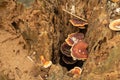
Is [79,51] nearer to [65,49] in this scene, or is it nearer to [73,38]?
[73,38]

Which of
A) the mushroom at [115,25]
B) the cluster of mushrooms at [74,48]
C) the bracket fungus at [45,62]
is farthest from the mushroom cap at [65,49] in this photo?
the mushroom at [115,25]

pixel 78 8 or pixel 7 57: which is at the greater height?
pixel 78 8

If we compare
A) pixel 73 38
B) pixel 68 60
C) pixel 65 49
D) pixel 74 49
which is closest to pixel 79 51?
pixel 74 49

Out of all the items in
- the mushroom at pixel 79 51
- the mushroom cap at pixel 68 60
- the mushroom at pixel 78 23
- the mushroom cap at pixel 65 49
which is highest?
the mushroom at pixel 78 23

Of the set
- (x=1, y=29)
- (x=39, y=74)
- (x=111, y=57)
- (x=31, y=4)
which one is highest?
(x=31, y=4)

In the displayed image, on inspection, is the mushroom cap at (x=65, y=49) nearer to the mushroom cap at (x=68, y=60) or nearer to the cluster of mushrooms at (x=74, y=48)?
the cluster of mushrooms at (x=74, y=48)

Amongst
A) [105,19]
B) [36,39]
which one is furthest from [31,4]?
[105,19]

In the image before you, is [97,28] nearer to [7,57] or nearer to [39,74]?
[39,74]
